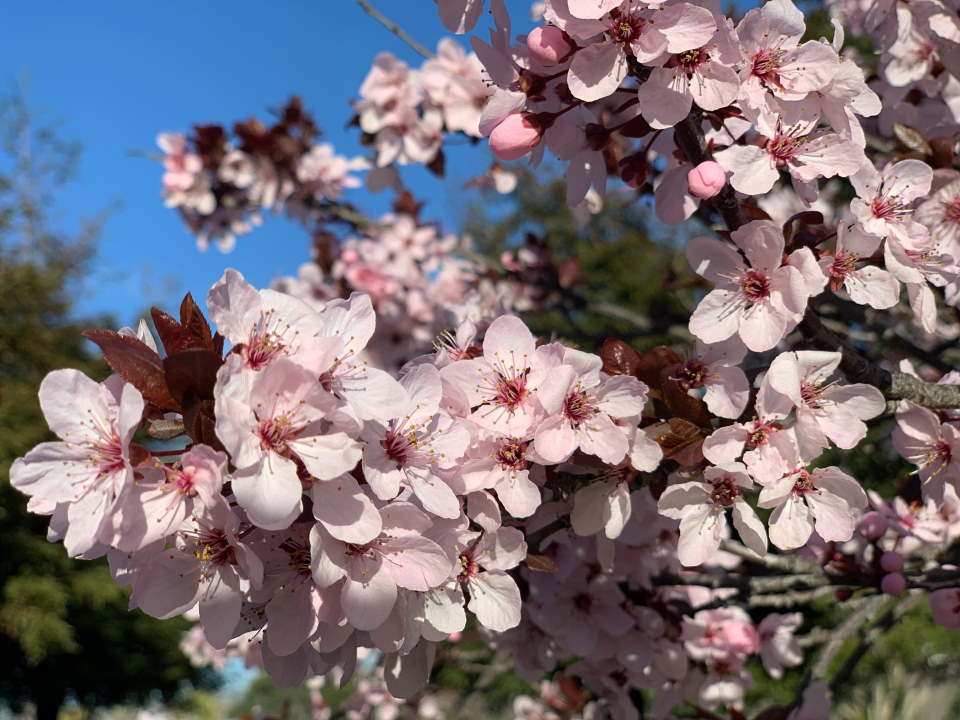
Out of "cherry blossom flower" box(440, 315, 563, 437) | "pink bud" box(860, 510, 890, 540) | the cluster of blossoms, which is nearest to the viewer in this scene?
"cherry blossom flower" box(440, 315, 563, 437)

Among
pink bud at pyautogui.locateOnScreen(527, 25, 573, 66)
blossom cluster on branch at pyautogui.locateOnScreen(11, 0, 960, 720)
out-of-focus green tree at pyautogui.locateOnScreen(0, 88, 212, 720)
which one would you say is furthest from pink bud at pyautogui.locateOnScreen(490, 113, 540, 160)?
out-of-focus green tree at pyautogui.locateOnScreen(0, 88, 212, 720)

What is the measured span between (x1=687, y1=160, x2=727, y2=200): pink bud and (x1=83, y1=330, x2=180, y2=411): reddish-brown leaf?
757 mm

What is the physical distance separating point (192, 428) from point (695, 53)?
81 cm

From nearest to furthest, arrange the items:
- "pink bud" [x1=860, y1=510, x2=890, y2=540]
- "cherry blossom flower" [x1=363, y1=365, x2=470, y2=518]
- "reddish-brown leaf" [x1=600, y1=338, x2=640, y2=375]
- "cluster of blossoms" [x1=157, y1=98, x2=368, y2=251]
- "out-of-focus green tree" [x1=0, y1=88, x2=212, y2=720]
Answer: "cherry blossom flower" [x1=363, y1=365, x2=470, y2=518] < "reddish-brown leaf" [x1=600, y1=338, x2=640, y2=375] < "pink bud" [x1=860, y1=510, x2=890, y2=540] < "cluster of blossoms" [x1=157, y1=98, x2=368, y2=251] < "out-of-focus green tree" [x1=0, y1=88, x2=212, y2=720]

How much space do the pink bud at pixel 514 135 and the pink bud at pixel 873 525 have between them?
1.18 metres

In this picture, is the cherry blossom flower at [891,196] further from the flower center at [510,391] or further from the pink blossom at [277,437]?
the pink blossom at [277,437]

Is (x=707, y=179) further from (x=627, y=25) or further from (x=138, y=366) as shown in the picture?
(x=138, y=366)

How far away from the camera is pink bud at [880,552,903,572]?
152 centimetres

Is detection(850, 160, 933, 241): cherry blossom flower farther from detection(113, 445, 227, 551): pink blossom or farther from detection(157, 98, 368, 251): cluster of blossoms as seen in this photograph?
detection(157, 98, 368, 251): cluster of blossoms

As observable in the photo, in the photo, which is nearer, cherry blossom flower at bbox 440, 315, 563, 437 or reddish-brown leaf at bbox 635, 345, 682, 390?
cherry blossom flower at bbox 440, 315, 563, 437

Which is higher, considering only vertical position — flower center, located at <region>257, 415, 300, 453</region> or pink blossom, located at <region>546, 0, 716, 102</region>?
pink blossom, located at <region>546, 0, 716, 102</region>

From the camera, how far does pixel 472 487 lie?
0.95m

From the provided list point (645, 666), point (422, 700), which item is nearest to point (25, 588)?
point (422, 700)

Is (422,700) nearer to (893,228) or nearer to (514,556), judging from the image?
(514,556)
